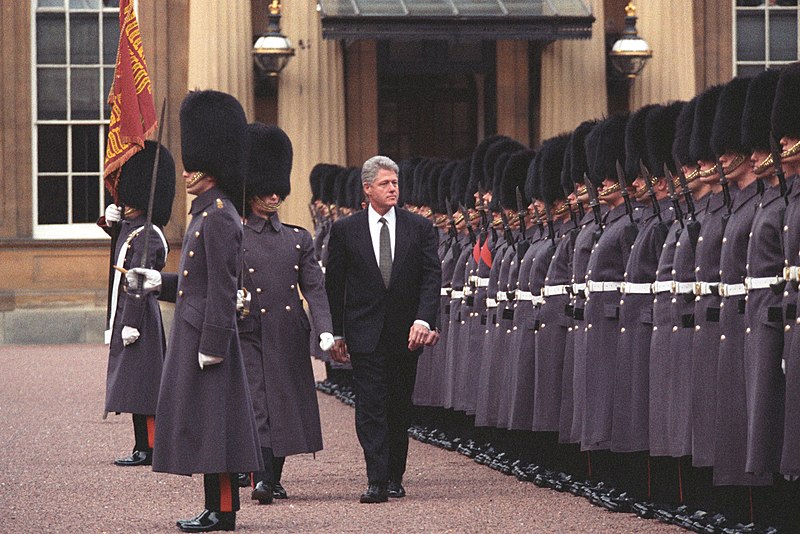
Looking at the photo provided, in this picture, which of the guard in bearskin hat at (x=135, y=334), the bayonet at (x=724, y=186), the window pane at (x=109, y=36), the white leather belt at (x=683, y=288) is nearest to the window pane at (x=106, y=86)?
the window pane at (x=109, y=36)

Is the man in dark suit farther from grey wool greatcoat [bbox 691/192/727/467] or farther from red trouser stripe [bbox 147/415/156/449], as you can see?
red trouser stripe [bbox 147/415/156/449]

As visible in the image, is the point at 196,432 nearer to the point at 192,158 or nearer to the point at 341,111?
the point at 192,158

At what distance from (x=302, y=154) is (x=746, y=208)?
14.7 m

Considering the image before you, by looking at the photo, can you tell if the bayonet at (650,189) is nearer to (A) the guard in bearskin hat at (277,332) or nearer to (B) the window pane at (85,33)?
(A) the guard in bearskin hat at (277,332)

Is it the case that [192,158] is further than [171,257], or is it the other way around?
[171,257]

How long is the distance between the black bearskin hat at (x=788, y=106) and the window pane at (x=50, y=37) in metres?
16.9

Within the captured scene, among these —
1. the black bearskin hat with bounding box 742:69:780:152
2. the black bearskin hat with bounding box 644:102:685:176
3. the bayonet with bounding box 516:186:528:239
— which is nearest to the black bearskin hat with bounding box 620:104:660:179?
the black bearskin hat with bounding box 644:102:685:176

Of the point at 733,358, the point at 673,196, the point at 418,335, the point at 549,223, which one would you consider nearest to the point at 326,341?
the point at 418,335

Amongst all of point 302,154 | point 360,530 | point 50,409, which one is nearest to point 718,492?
point 360,530

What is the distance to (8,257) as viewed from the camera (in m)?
23.0

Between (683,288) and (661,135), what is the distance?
1.34 m

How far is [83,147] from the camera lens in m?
23.5

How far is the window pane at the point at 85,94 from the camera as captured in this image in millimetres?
23375

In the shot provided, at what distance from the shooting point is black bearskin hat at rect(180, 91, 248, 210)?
802cm
